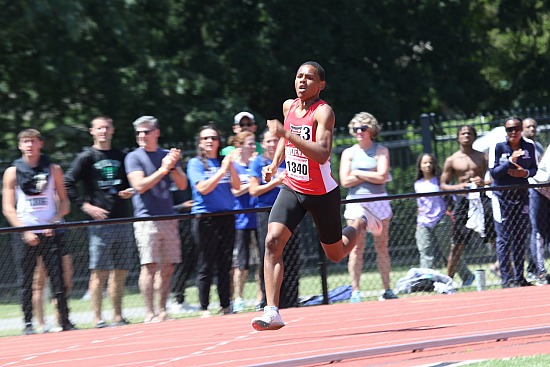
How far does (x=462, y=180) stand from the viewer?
14.8 m

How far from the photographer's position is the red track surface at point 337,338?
27.4 feet

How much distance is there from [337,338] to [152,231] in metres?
3.31

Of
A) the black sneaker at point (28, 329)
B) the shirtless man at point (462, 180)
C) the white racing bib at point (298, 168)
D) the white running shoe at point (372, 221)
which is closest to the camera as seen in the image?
the white racing bib at point (298, 168)

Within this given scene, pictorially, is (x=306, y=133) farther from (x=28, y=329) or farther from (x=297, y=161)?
(x=28, y=329)

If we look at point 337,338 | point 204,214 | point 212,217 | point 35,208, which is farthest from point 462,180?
point 337,338

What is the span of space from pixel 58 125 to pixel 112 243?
869cm

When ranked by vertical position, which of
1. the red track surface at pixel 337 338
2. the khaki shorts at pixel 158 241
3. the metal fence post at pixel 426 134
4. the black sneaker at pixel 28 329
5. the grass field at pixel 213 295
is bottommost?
the red track surface at pixel 337 338

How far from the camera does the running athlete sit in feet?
29.9

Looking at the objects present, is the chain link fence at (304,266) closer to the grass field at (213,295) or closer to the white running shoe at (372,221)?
the grass field at (213,295)

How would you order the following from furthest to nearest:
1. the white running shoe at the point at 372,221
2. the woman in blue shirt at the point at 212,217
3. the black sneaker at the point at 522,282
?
the black sneaker at the point at 522,282
the white running shoe at the point at 372,221
the woman in blue shirt at the point at 212,217

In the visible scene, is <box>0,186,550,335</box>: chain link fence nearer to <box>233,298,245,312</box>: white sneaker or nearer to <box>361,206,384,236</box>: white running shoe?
<box>233,298,245,312</box>: white sneaker

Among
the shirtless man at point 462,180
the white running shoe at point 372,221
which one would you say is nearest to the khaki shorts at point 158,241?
the white running shoe at point 372,221

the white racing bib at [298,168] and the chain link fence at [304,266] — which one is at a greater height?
the white racing bib at [298,168]

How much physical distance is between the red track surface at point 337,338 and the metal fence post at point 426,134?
491cm
